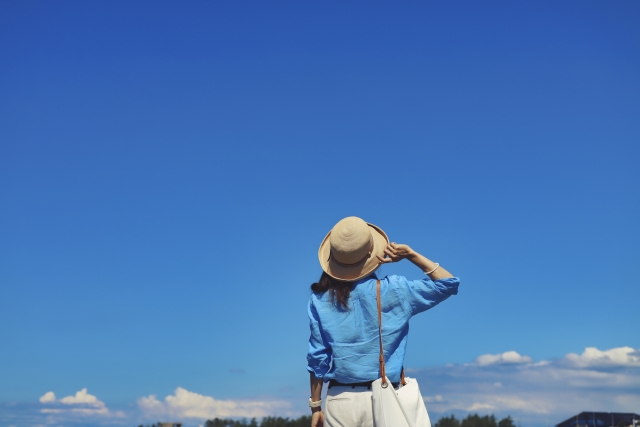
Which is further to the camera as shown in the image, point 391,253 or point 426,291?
point 391,253

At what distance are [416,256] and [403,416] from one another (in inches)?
50.5

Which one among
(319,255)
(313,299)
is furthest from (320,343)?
(319,255)

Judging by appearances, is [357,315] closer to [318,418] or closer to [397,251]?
[397,251]

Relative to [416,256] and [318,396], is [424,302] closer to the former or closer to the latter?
[416,256]

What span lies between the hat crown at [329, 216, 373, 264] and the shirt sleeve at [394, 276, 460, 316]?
415mm

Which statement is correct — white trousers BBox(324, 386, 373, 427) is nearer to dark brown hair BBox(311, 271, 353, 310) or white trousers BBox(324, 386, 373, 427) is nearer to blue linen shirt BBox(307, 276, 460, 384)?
blue linen shirt BBox(307, 276, 460, 384)

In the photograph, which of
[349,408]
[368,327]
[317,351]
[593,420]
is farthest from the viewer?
[593,420]

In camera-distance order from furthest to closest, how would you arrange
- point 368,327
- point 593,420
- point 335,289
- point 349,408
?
1. point 593,420
2. point 335,289
3. point 368,327
4. point 349,408

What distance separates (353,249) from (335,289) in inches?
16.9

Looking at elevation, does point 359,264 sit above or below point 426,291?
above

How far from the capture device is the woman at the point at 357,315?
5.55 metres

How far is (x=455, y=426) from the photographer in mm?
66500

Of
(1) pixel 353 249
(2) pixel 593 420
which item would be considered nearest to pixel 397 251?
(1) pixel 353 249

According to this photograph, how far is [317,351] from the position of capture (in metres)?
5.80
